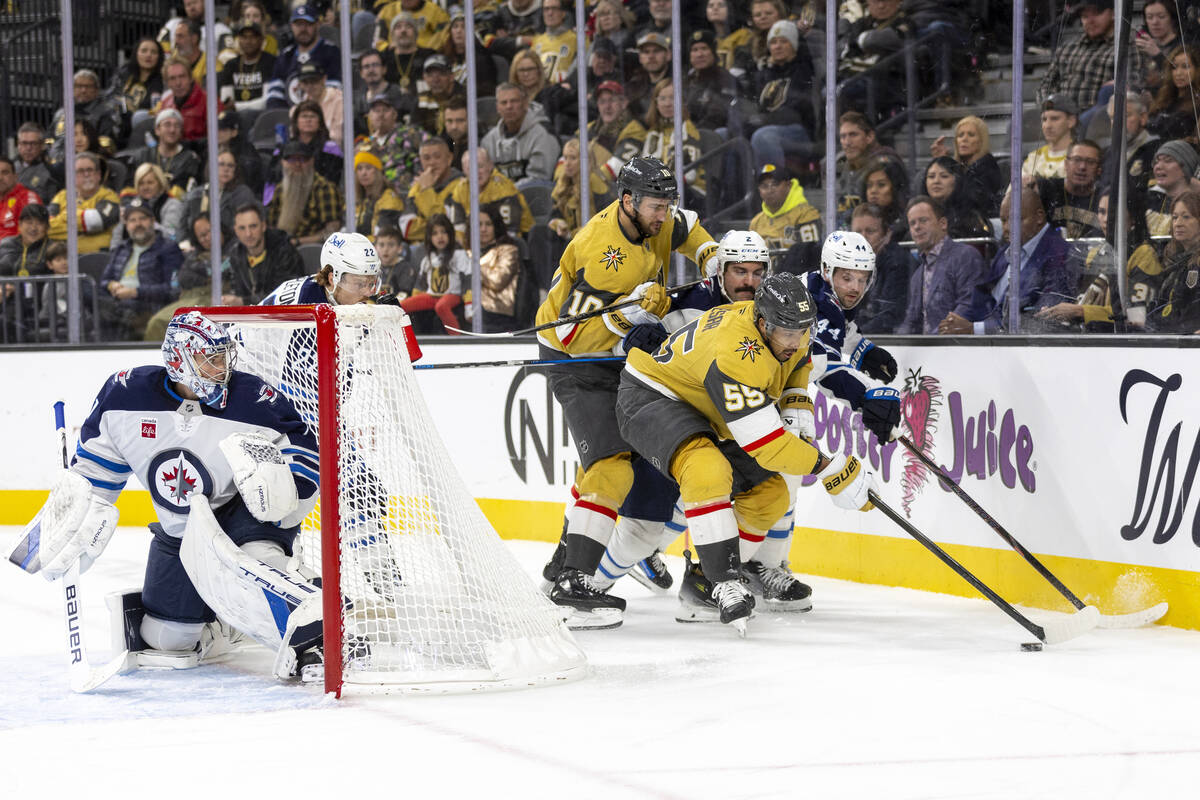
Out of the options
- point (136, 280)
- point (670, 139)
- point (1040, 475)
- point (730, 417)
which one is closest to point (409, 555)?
point (730, 417)

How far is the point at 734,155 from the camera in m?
5.66

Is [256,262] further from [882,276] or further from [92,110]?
[882,276]

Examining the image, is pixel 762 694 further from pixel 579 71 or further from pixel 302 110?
pixel 302 110

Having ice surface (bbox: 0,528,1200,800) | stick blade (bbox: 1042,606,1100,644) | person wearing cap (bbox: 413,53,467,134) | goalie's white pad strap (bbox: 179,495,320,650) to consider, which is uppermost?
person wearing cap (bbox: 413,53,467,134)

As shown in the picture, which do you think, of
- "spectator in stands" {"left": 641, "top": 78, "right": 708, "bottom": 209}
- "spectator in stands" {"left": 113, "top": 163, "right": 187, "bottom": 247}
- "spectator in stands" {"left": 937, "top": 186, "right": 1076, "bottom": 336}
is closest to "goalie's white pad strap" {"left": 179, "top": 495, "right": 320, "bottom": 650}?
"spectator in stands" {"left": 937, "top": 186, "right": 1076, "bottom": 336}

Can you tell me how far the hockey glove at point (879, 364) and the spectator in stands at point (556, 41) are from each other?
252 cm

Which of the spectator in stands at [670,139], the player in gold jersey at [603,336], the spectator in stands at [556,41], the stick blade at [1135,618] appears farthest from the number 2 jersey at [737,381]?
the spectator in stands at [556,41]

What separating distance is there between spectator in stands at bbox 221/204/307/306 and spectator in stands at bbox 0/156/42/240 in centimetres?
112

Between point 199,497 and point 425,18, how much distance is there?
156 inches

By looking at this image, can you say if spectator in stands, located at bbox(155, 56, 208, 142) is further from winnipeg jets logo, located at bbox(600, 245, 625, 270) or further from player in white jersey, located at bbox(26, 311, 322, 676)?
player in white jersey, located at bbox(26, 311, 322, 676)

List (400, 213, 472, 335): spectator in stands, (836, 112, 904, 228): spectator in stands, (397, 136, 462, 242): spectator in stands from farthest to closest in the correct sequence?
(397, 136, 462, 242): spectator in stands
(400, 213, 472, 335): spectator in stands
(836, 112, 904, 228): spectator in stands

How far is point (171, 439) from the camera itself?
3.43 meters

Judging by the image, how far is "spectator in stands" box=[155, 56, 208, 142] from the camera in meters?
7.28

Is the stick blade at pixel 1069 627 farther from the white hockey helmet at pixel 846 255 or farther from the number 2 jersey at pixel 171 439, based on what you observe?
the number 2 jersey at pixel 171 439
